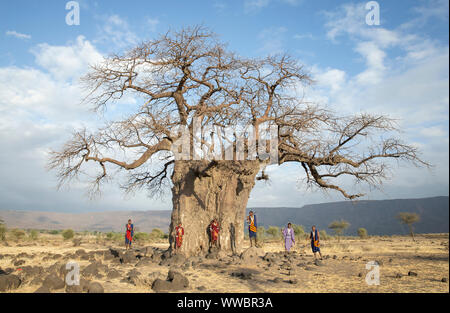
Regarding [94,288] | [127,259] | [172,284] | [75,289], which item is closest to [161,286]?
[172,284]

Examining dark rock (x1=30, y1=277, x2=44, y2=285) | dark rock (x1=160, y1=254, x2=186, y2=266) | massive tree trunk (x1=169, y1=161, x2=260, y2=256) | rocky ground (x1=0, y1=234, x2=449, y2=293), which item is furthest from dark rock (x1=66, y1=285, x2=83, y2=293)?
massive tree trunk (x1=169, y1=161, x2=260, y2=256)

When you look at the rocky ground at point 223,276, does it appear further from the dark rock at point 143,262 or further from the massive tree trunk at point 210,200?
the massive tree trunk at point 210,200

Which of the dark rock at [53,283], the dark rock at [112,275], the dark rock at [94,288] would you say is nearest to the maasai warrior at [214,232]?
the dark rock at [112,275]

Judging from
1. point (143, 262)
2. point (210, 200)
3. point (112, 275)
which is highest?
point (210, 200)

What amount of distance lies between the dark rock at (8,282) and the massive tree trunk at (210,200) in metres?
5.24

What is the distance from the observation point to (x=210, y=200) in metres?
11.4

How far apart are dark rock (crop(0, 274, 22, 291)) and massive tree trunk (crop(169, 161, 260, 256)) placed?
524 centimetres

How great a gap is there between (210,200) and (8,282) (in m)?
6.53

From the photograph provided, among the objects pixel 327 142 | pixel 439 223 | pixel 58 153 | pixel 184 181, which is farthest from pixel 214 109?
pixel 439 223

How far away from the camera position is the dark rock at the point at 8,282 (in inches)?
241

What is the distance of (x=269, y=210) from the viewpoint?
101062 millimetres

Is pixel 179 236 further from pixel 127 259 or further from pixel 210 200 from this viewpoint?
pixel 127 259
